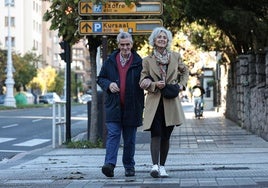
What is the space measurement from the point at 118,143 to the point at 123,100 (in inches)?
24.2

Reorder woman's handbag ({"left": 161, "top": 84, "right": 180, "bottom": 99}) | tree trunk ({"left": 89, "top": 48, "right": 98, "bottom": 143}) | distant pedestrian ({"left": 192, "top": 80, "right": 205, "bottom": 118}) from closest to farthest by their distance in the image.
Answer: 1. woman's handbag ({"left": 161, "top": 84, "right": 180, "bottom": 99})
2. tree trunk ({"left": 89, "top": 48, "right": 98, "bottom": 143})
3. distant pedestrian ({"left": 192, "top": 80, "right": 205, "bottom": 118})

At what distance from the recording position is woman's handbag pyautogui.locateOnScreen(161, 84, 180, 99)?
7.98m

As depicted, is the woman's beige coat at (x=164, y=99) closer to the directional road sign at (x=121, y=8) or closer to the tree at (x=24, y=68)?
the directional road sign at (x=121, y=8)

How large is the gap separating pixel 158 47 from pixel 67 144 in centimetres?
714

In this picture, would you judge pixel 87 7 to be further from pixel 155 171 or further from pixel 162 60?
pixel 155 171

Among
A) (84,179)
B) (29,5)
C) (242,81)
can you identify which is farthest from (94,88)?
(29,5)

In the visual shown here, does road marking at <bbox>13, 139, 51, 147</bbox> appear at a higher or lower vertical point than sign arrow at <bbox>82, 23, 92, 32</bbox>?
lower

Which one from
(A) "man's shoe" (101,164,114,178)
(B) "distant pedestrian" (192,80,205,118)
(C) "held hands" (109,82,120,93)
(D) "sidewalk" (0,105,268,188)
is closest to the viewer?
(D) "sidewalk" (0,105,268,188)

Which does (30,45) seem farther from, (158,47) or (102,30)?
(158,47)

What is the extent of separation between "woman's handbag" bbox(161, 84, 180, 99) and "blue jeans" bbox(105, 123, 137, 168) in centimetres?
75

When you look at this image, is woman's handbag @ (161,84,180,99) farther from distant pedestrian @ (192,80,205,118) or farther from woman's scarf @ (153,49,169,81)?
distant pedestrian @ (192,80,205,118)

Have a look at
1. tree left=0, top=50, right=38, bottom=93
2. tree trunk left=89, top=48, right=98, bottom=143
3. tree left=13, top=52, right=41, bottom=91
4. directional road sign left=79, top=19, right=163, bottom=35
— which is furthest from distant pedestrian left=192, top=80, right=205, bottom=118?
tree left=13, top=52, right=41, bottom=91

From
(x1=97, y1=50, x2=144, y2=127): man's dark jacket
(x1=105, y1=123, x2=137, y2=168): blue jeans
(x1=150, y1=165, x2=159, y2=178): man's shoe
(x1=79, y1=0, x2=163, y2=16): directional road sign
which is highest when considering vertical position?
(x1=79, y1=0, x2=163, y2=16): directional road sign

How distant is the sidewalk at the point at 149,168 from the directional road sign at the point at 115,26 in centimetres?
268
